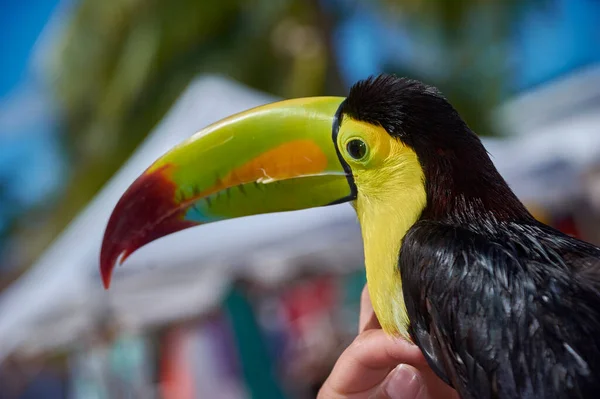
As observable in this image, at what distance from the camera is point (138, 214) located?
3.34ft

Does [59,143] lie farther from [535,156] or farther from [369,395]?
[369,395]

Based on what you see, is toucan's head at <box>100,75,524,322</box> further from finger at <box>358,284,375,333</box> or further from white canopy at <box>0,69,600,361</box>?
white canopy at <box>0,69,600,361</box>

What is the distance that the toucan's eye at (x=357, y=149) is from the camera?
936 millimetres

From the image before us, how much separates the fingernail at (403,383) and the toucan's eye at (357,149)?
11.7 inches

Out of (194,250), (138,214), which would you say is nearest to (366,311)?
(138,214)

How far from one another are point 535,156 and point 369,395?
185 centimetres

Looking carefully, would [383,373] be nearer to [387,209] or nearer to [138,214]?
[387,209]

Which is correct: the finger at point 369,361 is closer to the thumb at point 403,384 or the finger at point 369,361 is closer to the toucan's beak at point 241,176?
the thumb at point 403,384

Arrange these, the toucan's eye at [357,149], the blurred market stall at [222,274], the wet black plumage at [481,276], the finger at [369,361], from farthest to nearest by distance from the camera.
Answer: the blurred market stall at [222,274] → the toucan's eye at [357,149] → the finger at [369,361] → the wet black plumage at [481,276]

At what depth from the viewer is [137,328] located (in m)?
3.07

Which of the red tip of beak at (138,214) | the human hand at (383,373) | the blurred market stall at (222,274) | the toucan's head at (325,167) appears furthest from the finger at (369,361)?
the blurred market stall at (222,274)

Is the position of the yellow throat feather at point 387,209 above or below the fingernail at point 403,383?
above

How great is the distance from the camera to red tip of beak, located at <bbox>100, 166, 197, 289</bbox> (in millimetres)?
1015

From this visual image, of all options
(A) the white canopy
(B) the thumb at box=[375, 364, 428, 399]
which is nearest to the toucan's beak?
(B) the thumb at box=[375, 364, 428, 399]
